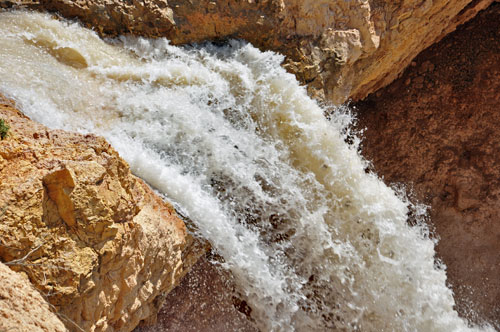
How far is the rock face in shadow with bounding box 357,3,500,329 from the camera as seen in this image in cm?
488

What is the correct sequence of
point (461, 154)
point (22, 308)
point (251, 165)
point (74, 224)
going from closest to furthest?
1. point (22, 308)
2. point (74, 224)
3. point (251, 165)
4. point (461, 154)

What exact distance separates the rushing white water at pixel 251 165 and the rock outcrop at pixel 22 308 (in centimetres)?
134

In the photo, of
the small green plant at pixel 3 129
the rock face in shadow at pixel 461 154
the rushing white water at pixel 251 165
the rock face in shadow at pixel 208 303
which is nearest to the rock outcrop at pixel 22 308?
the small green plant at pixel 3 129

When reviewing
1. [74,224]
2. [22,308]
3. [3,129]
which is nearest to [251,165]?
[74,224]

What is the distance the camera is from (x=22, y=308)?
4.89 feet

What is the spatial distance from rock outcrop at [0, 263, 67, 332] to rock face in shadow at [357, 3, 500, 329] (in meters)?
4.17

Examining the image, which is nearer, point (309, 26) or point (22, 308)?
point (22, 308)

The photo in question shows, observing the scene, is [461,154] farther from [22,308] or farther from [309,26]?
[22,308]

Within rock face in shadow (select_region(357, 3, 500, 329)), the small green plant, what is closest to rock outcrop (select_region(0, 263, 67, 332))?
the small green plant

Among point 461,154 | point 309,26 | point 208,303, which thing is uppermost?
point 309,26

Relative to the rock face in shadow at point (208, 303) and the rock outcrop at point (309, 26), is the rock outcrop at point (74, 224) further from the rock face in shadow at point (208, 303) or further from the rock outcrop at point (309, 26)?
the rock outcrop at point (309, 26)

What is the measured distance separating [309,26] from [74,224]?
3.06 meters

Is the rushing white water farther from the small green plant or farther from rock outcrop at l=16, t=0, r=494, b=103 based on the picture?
the small green plant

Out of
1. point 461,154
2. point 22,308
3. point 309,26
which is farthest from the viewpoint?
point 461,154
